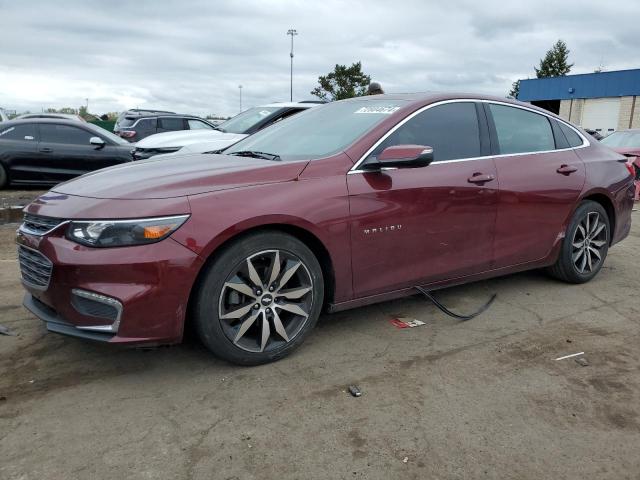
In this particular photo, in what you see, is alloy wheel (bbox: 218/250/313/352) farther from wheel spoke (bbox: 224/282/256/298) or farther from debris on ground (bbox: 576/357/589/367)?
debris on ground (bbox: 576/357/589/367)

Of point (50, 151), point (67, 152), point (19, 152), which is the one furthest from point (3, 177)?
point (67, 152)

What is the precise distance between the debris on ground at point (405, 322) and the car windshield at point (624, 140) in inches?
351

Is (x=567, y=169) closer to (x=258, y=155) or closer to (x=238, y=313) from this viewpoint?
(x=258, y=155)

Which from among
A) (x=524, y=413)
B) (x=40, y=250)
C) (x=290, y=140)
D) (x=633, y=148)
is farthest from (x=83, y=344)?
(x=633, y=148)

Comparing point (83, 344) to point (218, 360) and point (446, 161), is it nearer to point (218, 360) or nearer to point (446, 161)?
point (218, 360)

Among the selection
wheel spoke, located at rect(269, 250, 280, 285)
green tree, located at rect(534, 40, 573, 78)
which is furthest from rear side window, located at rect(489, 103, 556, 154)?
green tree, located at rect(534, 40, 573, 78)

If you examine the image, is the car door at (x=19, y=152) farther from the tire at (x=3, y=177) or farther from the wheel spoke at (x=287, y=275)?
the wheel spoke at (x=287, y=275)

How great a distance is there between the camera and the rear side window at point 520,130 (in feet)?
13.6

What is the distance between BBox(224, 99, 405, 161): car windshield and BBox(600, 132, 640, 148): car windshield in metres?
8.82

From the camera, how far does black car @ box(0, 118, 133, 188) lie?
9.69 meters

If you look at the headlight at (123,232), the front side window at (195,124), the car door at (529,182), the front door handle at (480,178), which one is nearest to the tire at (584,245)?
the car door at (529,182)

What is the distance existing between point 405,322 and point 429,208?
87 centimetres

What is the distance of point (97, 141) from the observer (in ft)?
32.2

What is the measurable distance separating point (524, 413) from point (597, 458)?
40 cm
